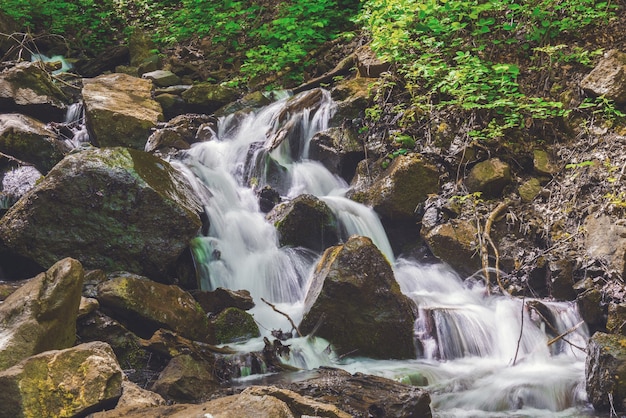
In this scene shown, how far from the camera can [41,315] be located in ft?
12.1

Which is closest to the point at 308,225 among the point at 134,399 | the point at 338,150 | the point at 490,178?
the point at 338,150

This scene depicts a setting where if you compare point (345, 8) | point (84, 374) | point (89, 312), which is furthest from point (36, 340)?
point (345, 8)

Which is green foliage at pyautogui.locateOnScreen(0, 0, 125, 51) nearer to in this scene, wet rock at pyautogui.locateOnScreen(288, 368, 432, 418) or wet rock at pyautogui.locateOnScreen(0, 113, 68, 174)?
wet rock at pyautogui.locateOnScreen(0, 113, 68, 174)

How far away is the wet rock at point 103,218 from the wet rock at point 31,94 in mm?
4052

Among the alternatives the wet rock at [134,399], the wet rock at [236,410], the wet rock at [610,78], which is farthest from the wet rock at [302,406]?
the wet rock at [610,78]

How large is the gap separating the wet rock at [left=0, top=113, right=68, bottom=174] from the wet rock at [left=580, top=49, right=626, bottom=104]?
301 inches

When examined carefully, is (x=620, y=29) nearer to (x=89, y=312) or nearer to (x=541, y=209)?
(x=541, y=209)

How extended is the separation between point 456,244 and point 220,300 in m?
3.03

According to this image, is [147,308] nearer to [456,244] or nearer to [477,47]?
[456,244]

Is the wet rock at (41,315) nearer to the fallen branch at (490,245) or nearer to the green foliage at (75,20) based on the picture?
the fallen branch at (490,245)

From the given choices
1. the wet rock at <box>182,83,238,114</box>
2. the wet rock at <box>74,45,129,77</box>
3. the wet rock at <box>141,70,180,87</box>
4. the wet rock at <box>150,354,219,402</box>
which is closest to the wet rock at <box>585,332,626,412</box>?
the wet rock at <box>150,354,219,402</box>

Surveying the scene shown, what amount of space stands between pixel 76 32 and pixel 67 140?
689cm

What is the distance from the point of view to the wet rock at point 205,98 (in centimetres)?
1072

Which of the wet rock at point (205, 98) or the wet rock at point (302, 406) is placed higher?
the wet rock at point (205, 98)
